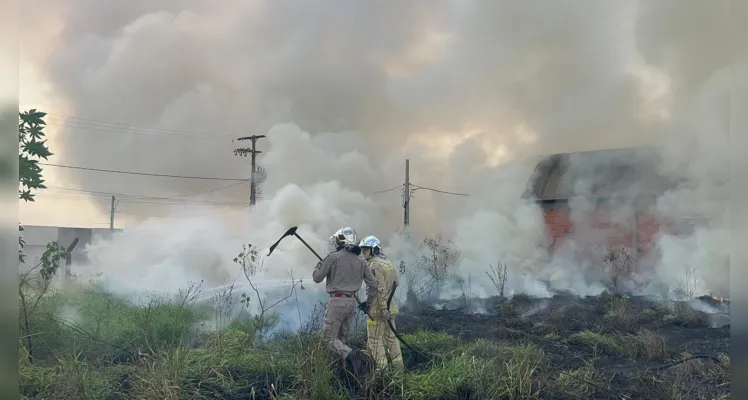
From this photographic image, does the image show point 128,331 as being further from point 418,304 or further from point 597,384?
point 418,304

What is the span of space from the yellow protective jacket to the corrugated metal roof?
514 inches

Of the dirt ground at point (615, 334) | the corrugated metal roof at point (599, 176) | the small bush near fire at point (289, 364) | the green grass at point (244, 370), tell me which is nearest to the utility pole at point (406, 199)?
the corrugated metal roof at point (599, 176)

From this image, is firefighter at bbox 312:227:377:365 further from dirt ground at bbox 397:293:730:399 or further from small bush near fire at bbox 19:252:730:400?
dirt ground at bbox 397:293:730:399

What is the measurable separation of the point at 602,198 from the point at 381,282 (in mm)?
14714

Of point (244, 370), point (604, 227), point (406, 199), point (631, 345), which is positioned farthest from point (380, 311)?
point (604, 227)

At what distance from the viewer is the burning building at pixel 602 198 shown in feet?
59.6

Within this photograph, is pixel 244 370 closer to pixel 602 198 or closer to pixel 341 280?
pixel 341 280

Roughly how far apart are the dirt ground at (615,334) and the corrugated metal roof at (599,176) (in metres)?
3.99

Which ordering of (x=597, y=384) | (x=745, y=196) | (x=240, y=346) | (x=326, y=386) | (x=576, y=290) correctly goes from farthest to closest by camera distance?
(x=576, y=290) < (x=240, y=346) < (x=597, y=384) < (x=326, y=386) < (x=745, y=196)

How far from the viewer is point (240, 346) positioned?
6.73 meters

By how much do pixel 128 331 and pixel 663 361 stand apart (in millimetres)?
7393

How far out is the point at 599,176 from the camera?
1988 centimetres

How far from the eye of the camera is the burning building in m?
18.2

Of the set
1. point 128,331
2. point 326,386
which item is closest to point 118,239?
point 128,331
